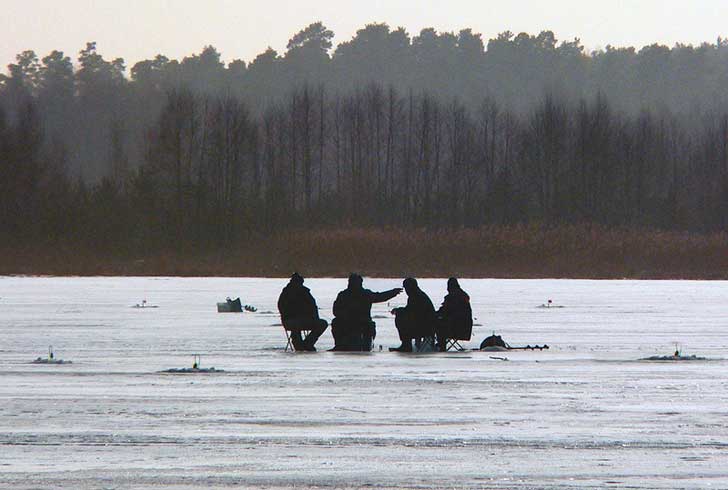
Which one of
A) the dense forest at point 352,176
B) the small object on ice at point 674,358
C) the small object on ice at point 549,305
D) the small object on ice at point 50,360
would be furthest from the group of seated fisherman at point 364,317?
the dense forest at point 352,176

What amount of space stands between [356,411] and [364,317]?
7163 mm

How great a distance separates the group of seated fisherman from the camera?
64.0ft

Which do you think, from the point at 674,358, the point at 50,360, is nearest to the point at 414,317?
the point at 674,358

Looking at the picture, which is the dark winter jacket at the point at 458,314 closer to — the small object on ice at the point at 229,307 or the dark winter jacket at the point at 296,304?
the dark winter jacket at the point at 296,304

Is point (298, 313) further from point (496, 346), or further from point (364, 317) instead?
point (496, 346)

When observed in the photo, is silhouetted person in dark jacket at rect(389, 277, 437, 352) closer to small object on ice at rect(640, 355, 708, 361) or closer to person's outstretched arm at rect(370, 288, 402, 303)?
person's outstretched arm at rect(370, 288, 402, 303)

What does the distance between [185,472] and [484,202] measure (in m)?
78.4

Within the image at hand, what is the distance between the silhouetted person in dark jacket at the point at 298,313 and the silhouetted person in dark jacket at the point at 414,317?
1.14 metres

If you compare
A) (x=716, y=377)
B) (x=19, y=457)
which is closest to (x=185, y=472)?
(x=19, y=457)

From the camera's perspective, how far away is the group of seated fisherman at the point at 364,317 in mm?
19500

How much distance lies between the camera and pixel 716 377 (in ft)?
52.7

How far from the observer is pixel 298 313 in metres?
20.0

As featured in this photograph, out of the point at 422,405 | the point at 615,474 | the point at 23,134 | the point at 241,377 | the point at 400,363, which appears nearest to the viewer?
the point at 615,474

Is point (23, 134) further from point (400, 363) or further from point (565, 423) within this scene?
point (565, 423)
